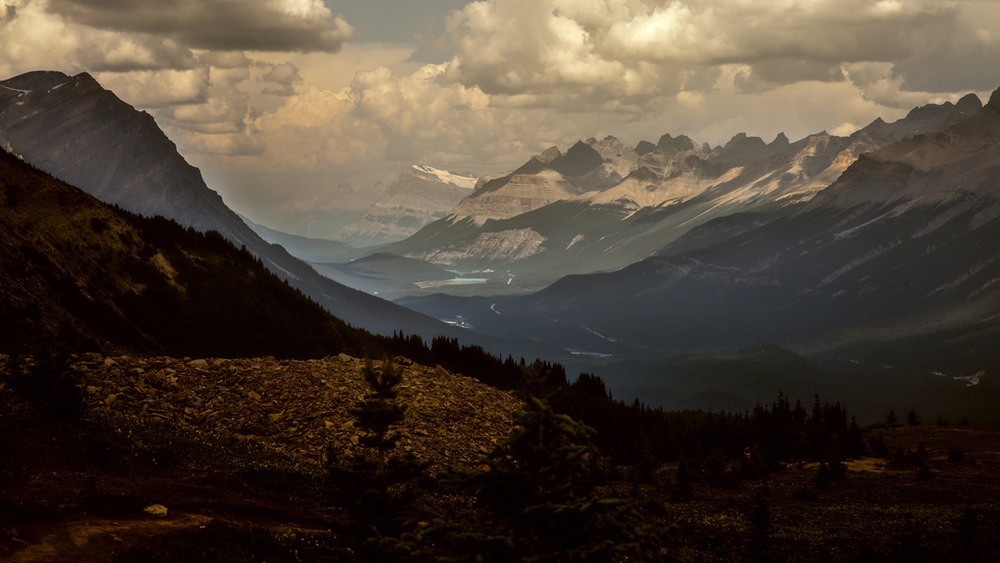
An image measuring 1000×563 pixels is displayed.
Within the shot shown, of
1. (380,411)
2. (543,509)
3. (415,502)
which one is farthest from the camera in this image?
(415,502)

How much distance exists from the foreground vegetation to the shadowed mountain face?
29408 mm

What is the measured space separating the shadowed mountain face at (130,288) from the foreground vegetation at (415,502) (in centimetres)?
2941

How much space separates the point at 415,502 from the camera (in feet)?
127

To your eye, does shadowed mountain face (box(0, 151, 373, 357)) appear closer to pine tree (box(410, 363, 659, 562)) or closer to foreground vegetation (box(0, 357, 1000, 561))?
foreground vegetation (box(0, 357, 1000, 561))

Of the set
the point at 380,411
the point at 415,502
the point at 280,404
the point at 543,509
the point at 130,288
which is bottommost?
the point at 415,502

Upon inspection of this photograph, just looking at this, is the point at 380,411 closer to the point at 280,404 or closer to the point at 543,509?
the point at 543,509

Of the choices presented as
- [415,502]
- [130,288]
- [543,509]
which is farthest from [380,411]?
[130,288]

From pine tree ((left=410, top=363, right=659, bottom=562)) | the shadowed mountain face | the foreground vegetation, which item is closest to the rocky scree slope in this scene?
the foreground vegetation

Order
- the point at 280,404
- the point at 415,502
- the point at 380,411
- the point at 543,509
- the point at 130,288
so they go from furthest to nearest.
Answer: the point at 130,288 < the point at 280,404 < the point at 415,502 < the point at 380,411 < the point at 543,509

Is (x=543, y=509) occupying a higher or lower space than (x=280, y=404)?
higher

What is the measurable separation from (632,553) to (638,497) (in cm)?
4232

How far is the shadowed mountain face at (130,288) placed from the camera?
78.8 meters

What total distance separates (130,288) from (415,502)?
264 feet

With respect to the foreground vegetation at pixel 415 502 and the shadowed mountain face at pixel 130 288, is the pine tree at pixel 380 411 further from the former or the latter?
the shadowed mountain face at pixel 130 288
